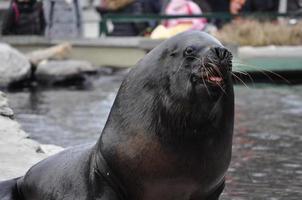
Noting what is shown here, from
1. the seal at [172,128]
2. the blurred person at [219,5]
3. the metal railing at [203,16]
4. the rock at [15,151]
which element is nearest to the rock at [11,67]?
the metal railing at [203,16]

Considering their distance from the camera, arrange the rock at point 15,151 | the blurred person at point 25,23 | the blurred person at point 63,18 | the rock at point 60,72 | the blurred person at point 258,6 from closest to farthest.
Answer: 1. the rock at point 15,151
2. the rock at point 60,72
3. the blurred person at point 258,6
4. the blurred person at point 63,18
5. the blurred person at point 25,23

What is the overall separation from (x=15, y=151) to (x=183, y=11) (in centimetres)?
1124

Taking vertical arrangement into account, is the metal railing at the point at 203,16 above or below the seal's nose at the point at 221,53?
below

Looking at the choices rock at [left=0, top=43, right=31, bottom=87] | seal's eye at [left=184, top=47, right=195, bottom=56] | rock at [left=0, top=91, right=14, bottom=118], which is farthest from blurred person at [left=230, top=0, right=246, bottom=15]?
seal's eye at [left=184, top=47, right=195, bottom=56]

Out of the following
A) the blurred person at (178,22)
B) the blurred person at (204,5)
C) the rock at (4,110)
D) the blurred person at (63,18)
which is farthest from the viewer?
the blurred person at (63,18)

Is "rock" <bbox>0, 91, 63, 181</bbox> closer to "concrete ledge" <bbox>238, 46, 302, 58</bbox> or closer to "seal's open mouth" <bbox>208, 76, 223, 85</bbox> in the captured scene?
"seal's open mouth" <bbox>208, 76, 223, 85</bbox>

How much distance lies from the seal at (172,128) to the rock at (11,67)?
11.6 meters

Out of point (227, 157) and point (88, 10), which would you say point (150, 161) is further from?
point (88, 10)

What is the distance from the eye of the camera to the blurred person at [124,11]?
19766 millimetres

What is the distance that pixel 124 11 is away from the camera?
66.4 ft

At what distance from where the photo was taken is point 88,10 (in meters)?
29.5

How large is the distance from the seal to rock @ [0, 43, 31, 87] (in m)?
11.6

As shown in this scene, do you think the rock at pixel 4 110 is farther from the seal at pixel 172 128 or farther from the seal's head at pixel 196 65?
the seal's head at pixel 196 65

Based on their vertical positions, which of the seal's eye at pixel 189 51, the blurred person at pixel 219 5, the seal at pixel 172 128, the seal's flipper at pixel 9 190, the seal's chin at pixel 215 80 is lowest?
the blurred person at pixel 219 5
